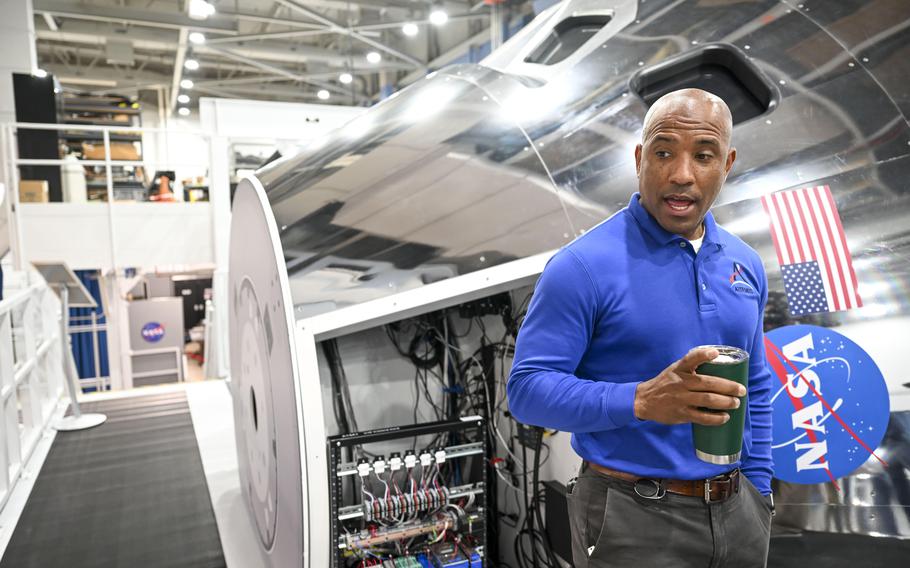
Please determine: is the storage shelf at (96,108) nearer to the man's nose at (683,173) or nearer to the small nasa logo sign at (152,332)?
the small nasa logo sign at (152,332)

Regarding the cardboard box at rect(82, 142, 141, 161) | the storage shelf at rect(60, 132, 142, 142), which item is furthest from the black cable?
the storage shelf at rect(60, 132, 142, 142)

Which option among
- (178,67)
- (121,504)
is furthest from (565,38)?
(178,67)

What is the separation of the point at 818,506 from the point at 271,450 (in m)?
A: 1.97

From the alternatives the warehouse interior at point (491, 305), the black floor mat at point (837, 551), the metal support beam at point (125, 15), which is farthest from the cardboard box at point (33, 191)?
the black floor mat at point (837, 551)

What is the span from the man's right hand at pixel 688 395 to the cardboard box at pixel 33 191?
8.76m

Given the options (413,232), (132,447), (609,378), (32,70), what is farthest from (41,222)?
(609,378)

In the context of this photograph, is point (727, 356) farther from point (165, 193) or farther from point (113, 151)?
point (113, 151)

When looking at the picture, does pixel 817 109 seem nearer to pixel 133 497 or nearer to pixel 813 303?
pixel 813 303

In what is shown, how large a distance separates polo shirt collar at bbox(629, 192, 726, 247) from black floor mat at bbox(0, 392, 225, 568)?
10.2ft

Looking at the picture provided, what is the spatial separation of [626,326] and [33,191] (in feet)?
28.7

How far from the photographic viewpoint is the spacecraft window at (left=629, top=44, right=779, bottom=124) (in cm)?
205

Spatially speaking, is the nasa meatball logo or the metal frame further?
the metal frame

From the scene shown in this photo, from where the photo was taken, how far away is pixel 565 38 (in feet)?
9.71

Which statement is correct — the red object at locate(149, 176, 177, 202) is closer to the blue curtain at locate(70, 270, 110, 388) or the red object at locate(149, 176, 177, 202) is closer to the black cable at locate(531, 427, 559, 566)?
the blue curtain at locate(70, 270, 110, 388)
